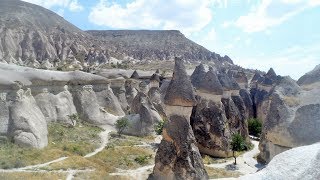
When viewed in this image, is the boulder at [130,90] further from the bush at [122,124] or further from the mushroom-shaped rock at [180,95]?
the mushroom-shaped rock at [180,95]

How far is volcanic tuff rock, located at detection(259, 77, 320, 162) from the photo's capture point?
1911cm

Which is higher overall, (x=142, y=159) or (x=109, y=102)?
(x=109, y=102)

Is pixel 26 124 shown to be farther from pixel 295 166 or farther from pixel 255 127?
pixel 255 127

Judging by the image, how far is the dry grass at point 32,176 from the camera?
60.3ft

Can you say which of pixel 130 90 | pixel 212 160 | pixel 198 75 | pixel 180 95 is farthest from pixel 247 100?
pixel 180 95

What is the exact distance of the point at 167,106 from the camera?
67.1 ft

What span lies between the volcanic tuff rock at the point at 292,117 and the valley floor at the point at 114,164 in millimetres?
3731

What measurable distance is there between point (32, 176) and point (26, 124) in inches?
225

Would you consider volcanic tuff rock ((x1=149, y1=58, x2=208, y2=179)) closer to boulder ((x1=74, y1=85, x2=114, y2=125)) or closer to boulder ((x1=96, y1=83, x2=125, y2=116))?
boulder ((x1=74, y1=85, x2=114, y2=125))

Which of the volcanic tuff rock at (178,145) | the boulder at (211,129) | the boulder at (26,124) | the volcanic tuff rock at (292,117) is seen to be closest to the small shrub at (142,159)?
the volcanic tuff rock at (178,145)

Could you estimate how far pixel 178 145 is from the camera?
65.4 ft

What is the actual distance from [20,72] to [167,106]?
1417cm

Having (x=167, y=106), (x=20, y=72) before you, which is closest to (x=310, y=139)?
(x=167, y=106)

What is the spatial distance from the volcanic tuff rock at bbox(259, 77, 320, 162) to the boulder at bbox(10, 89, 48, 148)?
13315mm
